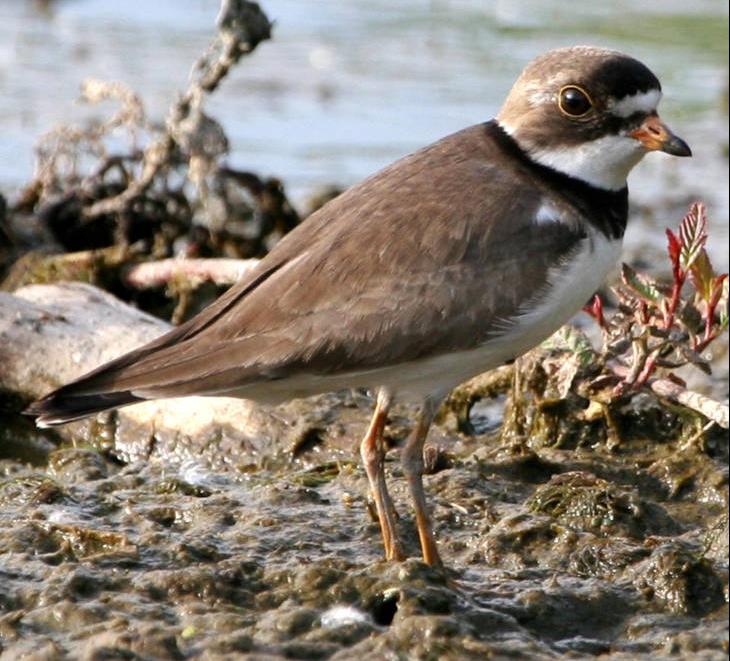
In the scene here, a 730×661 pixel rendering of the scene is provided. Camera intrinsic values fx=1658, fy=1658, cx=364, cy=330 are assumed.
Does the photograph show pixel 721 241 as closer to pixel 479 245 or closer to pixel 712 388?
pixel 712 388

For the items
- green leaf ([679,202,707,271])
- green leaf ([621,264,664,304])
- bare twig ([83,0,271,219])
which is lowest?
green leaf ([621,264,664,304])

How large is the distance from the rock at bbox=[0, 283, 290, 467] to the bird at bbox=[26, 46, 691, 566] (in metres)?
1.43

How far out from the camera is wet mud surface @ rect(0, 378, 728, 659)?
16.7ft

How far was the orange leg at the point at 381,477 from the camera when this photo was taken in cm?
590

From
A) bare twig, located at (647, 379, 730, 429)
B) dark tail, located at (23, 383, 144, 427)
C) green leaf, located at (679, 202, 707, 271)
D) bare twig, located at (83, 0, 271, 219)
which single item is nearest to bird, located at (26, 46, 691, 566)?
dark tail, located at (23, 383, 144, 427)

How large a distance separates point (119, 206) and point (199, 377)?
3945 millimetres

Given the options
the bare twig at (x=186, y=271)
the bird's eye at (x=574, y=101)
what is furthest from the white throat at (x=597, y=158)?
the bare twig at (x=186, y=271)

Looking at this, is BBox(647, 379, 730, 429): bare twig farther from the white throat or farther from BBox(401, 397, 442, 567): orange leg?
BBox(401, 397, 442, 567): orange leg

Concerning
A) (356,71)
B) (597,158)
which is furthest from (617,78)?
(356,71)

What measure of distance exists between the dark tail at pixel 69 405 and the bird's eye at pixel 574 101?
6.51 ft

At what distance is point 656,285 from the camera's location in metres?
6.69

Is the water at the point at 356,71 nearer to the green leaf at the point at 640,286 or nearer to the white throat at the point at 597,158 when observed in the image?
the green leaf at the point at 640,286

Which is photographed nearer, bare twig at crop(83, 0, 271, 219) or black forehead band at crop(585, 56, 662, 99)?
black forehead band at crop(585, 56, 662, 99)

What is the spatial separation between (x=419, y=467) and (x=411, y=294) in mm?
687
